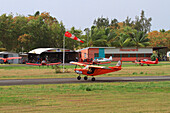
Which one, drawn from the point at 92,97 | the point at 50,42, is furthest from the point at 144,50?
the point at 92,97

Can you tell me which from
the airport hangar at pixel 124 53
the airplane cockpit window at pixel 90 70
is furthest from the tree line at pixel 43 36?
the airplane cockpit window at pixel 90 70

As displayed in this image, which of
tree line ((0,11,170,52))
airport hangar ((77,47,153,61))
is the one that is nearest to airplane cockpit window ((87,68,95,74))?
airport hangar ((77,47,153,61))

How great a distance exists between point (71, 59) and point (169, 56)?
36.2 metres

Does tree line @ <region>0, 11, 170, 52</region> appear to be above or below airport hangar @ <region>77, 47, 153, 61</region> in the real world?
above

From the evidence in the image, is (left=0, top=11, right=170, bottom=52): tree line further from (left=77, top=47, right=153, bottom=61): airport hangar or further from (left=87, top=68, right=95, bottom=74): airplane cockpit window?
(left=87, top=68, right=95, bottom=74): airplane cockpit window

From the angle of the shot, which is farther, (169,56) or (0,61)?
(169,56)

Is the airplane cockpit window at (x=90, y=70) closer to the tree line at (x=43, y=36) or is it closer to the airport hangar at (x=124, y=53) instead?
the airport hangar at (x=124, y=53)

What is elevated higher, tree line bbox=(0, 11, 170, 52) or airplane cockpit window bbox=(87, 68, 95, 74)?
tree line bbox=(0, 11, 170, 52)

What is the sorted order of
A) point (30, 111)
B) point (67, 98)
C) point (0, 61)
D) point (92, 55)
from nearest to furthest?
point (30, 111) < point (67, 98) < point (0, 61) < point (92, 55)

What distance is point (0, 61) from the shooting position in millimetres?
64125

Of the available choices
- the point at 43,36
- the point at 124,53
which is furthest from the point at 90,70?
the point at 43,36

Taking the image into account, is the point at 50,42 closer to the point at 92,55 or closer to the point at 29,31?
the point at 29,31

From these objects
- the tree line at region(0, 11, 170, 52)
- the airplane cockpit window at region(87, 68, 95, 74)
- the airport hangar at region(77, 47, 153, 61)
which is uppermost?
the tree line at region(0, 11, 170, 52)

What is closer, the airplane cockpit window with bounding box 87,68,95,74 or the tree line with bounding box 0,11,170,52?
the airplane cockpit window with bounding box 87,68,95,74
